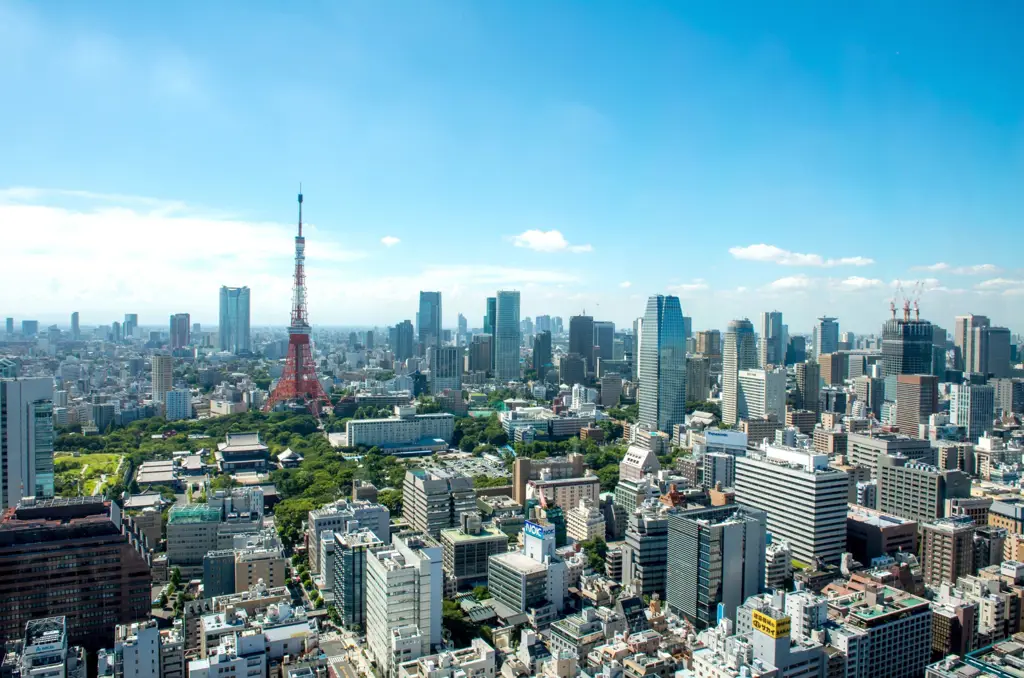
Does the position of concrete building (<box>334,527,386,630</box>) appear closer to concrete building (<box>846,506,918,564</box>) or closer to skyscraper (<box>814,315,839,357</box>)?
concrete building (<box>846,506,918,564</box>)

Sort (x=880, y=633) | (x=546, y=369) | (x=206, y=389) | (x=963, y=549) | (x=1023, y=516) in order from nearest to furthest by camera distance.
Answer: (x=880, y=633)
(x=963, y=549)
(x=1023, y=516)
(x=206, y=389)
(x=546, y=369)

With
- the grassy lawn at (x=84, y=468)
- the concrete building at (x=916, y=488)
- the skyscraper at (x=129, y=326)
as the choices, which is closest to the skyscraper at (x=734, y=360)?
the concrete building at (x=916, y=488)

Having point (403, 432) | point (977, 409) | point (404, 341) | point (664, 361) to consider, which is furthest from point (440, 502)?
point (404, 341)

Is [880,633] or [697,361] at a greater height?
[697,361]

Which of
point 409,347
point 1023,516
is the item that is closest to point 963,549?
point 1023,516

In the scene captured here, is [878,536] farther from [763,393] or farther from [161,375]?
[161,375]

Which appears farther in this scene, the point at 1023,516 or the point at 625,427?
the point at 625,427

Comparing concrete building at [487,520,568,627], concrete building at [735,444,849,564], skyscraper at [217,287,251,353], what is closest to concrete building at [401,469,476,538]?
concrete building at [487,520,568,627]

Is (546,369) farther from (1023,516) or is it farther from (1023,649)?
(1023,649)

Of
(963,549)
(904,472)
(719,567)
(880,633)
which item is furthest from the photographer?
(904,472)
